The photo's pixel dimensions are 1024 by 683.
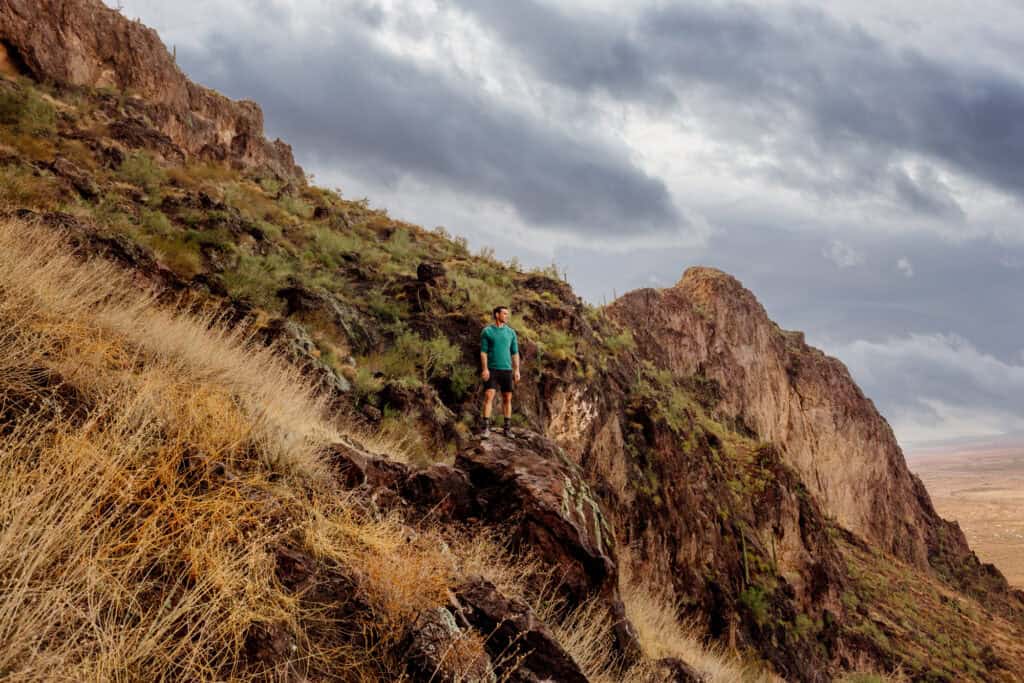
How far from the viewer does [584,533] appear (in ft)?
20.3

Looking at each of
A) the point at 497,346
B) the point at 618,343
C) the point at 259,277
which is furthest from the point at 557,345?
the point at 259,277

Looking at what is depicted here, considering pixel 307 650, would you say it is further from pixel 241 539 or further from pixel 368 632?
pixel 241 539

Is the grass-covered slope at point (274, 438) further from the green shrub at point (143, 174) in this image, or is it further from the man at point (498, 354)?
the man at point (498, 354)

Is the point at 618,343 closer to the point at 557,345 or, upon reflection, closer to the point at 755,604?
the point at 557,345

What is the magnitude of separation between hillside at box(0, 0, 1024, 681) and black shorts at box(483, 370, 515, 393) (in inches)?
52.2

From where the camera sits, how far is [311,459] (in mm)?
4223

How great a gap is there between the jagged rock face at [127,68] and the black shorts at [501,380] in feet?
47.7

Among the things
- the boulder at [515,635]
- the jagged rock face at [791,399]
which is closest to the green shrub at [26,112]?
the boulder at [515,635]

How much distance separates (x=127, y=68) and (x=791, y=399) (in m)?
48.8

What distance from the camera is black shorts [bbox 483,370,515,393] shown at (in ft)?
29.6

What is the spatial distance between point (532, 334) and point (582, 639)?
10.3 m

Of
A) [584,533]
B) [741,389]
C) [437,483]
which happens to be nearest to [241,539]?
[437,483]

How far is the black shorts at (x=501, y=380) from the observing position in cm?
902

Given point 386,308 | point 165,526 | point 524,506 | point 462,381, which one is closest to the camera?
point 165,526
